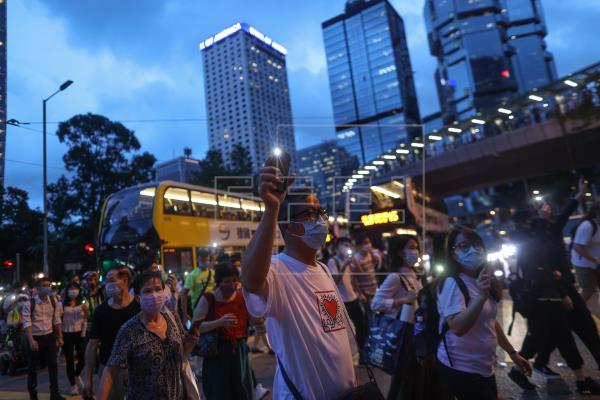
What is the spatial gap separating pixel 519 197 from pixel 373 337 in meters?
53.1

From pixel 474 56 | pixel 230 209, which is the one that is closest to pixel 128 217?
pixel 230 209

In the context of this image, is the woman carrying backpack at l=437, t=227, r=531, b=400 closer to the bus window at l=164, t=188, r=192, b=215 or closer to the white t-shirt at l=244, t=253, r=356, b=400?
the white t-shirt at l=244, t=253, r=356, b=400

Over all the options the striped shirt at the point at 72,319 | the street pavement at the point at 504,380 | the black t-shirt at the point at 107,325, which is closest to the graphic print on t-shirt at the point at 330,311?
the black t-shirt at the point at 107,325

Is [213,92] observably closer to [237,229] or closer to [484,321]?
[237,229]

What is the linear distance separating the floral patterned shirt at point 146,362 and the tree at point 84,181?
26.5 m

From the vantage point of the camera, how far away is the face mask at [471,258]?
264 centimetres

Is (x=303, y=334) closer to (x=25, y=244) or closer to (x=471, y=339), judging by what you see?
(x=471, y=339)

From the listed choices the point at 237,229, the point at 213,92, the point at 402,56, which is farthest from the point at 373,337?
the point at 402,56

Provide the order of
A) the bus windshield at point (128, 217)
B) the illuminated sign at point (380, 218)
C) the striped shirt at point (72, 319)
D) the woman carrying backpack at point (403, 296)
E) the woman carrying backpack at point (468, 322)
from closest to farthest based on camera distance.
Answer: the woman carrying backpack at point (468, 322) → the woman carrying backpack at point (403, 296) → the striped shirt at point (72, 319) → the bus windshield at point (128, 217) → the illuminated sign at point (380, 218)

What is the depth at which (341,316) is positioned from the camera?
1.97m

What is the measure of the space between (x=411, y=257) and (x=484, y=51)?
100 m

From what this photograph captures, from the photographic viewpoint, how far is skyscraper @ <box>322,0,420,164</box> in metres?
61.3

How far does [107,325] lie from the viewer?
3395 millimetres

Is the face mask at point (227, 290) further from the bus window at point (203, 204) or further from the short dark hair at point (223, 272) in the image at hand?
the bus window at point (203, 204)
